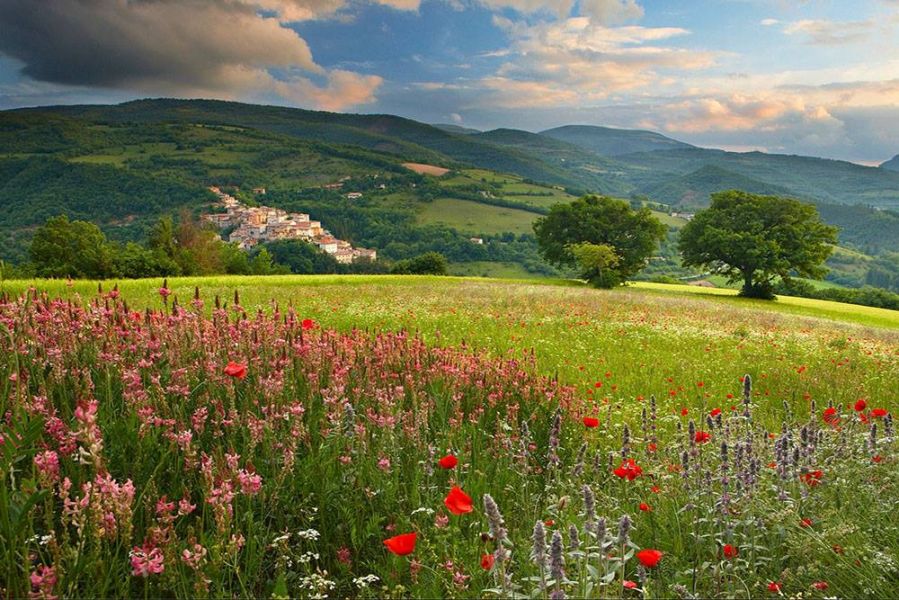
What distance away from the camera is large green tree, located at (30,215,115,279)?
53.9 meters

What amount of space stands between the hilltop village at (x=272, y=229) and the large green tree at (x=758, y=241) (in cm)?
9838

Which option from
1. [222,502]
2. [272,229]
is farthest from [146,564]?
[272,229]

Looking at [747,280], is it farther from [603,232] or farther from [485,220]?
[485,220]

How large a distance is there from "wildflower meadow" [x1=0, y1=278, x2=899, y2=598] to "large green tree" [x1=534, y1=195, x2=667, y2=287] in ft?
172

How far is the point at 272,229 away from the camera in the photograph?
17525cm

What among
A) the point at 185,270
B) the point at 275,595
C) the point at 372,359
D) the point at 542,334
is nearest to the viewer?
the point at 275,595

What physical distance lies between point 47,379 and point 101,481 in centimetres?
288

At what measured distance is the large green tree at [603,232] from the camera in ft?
195

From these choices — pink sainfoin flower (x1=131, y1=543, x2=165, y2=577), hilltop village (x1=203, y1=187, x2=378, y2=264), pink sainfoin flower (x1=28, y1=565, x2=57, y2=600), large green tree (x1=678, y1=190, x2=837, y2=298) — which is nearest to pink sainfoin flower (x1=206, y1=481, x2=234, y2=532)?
pink sainfoin flower (x1=131, y1=543, x2=165, y2=577)

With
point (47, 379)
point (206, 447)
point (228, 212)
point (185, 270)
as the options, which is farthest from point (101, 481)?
point (228, 212)

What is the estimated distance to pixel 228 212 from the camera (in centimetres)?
19850

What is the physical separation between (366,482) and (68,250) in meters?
66.6

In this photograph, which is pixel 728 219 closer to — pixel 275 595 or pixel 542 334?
pixel 542 334

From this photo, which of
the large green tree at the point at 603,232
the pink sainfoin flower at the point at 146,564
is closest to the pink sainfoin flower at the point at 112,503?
the pink sainfoin flower at the point at 146,564
